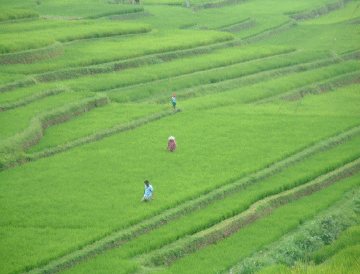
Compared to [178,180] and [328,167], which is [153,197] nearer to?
[178,180]

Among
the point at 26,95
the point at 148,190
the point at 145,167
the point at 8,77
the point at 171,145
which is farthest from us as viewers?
the point at 8,77

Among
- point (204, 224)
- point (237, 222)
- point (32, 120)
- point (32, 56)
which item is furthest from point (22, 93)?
point (237, 222)

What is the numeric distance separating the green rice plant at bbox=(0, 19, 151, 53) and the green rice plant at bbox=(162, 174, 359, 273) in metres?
16.6

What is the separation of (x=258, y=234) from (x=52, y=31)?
2158 centimetres

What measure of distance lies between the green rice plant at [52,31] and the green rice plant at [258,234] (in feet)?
54.5

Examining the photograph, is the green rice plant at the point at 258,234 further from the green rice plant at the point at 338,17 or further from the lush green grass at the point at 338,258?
the green rice plant at the point at 338,17

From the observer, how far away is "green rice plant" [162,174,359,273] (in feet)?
32.4

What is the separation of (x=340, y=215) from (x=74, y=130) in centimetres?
957

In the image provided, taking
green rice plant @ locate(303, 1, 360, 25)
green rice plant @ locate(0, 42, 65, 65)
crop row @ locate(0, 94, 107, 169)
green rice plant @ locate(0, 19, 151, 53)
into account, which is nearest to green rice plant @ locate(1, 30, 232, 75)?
green rice plant @ locate(0, 42, 65, 65)

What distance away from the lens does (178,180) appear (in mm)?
13312

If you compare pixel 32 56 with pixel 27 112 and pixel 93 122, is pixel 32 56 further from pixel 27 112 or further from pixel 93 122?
pixel 93 122

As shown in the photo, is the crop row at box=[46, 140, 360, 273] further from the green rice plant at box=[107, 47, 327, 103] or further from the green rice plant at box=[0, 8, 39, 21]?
the green rice plant at box=[0, 8, 39, 21]

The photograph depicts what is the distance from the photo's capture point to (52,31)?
28781 millimetres

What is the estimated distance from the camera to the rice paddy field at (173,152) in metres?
10.1
